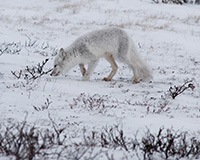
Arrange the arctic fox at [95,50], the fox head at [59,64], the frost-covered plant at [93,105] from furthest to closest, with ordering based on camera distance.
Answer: the fox head at [59,64]
the arctic fox at [95,50]
the frost-covered plant at [93,105]

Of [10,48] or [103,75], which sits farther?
[10,48]

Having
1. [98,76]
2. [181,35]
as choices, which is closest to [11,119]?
[98,76]

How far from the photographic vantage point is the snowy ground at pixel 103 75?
4.96m

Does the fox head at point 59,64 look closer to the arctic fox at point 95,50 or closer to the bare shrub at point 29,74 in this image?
the arctic fox at point 95,50

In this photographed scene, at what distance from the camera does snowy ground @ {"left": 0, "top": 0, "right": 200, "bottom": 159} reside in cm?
496

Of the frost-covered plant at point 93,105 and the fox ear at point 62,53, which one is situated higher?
the fox ear at point 62,53

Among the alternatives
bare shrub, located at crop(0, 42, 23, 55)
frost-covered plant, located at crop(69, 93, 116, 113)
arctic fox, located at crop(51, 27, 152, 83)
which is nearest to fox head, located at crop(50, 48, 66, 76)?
arctic fox, located at crop(51, 27, 152, 83)

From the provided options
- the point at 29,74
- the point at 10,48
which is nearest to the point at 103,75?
the point at 29,74

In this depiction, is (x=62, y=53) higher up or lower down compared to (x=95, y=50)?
lower down

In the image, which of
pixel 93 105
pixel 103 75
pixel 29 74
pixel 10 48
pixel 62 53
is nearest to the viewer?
pixel 93 105

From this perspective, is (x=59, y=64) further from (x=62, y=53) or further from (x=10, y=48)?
(x=10, y=48)

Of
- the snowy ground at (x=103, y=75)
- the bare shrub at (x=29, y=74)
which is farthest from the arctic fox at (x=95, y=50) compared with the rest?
the bare shrub at (x=29, y=74)

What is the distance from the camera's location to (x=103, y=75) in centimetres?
1059

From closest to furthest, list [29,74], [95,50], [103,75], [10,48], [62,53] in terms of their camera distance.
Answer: [29,74]
[95,50]
[62,53]
[103,75]
[10,48]
